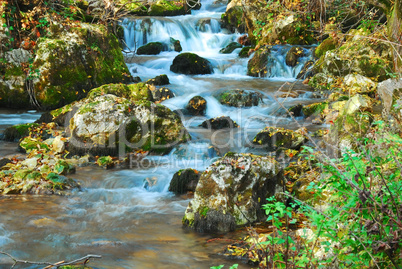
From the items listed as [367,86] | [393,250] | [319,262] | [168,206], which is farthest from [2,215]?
[367,86]

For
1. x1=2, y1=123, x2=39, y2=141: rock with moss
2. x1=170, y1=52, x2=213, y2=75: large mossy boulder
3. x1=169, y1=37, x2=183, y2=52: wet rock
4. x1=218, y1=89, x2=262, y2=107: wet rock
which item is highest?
x1=169, y1=37, x2=183, y2=52: wet rock

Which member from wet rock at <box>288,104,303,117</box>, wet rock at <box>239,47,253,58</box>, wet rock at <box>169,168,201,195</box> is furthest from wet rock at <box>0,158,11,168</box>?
wet rock at <box>239,47,253,58</box>

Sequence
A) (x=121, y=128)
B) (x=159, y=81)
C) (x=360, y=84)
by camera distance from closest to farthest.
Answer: (x=121, y=128) → (x=360, y=84) → (x=159, y=81)

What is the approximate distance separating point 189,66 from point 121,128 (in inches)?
294

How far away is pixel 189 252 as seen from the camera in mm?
4832

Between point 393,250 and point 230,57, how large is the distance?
50.4 feet

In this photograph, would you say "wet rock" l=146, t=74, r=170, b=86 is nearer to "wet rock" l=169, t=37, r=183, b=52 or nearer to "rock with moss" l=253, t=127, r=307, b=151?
"wet rock" l=169, t=37, r=183, b=52

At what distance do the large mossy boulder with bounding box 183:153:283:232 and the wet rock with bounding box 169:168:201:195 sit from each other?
1.30 metres

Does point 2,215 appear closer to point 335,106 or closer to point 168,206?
point 168,206

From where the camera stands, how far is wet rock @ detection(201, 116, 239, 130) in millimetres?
10333

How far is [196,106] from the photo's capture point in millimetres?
11594

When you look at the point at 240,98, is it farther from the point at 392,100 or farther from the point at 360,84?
the point at 392,100

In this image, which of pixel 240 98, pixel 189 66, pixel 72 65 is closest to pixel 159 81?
pixel 189 66

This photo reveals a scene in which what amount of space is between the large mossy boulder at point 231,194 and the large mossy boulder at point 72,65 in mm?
7659
